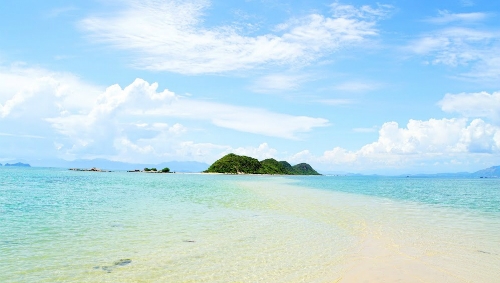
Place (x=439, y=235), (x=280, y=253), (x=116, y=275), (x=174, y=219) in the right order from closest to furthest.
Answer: (x=116, y=275) < (x=280, y=253) < (x=439, y=235) < (x=174, y=219)

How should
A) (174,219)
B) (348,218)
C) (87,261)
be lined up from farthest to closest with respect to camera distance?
(348,218), (174,219), (87,261)

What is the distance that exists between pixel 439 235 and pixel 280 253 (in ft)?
33.0

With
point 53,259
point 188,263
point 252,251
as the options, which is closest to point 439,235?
point 252,251

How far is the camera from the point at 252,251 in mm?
13406

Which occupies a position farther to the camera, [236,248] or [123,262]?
[236,248]

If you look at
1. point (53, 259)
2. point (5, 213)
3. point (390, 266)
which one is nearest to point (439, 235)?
point (390, 266)

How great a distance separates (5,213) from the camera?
847 inches

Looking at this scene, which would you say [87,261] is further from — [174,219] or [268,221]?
[268,221]

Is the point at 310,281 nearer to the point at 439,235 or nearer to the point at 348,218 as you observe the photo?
the point at 439,235

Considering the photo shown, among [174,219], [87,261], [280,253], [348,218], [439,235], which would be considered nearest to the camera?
[87,261]

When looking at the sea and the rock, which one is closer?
the sea

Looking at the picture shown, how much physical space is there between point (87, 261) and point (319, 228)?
12.1 meters

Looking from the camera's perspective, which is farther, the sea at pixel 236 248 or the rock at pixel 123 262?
the rock at pixel 123 262

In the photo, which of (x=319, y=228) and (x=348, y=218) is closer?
(x=319, y=228)
